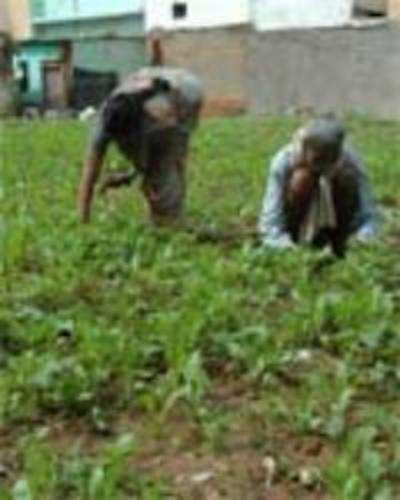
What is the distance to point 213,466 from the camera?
4.77m

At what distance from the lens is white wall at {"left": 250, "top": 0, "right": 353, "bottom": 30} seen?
3136cm

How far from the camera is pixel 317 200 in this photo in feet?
29.2

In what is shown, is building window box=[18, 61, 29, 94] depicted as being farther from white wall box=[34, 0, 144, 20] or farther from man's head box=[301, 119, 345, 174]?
man's head box=[301, 119, 345, 174]

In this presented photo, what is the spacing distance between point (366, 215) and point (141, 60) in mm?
24737

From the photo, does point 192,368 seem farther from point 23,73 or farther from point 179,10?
point 23,73

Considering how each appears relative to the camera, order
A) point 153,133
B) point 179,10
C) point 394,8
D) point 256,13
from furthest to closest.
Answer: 1. point 179,10
2. point 256,13
3. point 394,8
4. point 153,133

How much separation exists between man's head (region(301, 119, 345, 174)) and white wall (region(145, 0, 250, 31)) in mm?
23736

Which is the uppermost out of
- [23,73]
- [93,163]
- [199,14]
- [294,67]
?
[93,163]

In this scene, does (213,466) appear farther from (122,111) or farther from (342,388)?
(122,111)

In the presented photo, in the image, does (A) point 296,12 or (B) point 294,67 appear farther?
(A) point 296,12

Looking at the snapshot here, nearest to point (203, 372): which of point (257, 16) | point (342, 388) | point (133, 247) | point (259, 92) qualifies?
point (342, 388)

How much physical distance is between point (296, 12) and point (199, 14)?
2508 mm

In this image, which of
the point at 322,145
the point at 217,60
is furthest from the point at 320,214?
the point at 217,60

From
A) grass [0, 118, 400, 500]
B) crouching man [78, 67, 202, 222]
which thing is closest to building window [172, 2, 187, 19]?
crouching man [78, 67, 202, 222]
